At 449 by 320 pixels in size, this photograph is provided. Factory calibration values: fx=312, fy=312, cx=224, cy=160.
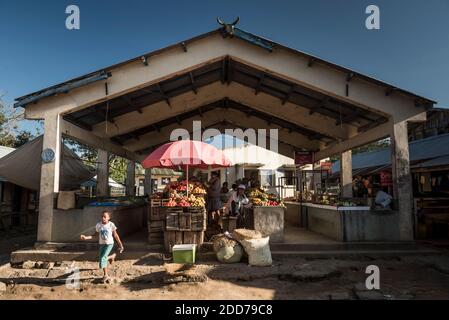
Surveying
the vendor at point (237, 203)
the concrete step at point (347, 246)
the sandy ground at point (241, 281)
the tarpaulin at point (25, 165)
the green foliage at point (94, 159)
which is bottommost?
the sandy ground at point (241, 281)

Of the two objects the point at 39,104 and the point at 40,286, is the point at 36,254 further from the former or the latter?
the point at 39,104

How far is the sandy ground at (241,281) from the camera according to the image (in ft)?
18.8

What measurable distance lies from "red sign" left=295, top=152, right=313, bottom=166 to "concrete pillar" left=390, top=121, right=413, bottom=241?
22.7 ft

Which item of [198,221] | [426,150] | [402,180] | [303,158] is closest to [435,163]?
[426,150]

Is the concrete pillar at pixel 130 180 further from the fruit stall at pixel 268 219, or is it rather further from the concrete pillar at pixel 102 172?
the fruit stall at pixel 268 219

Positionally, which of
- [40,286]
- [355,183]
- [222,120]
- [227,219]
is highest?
[222,120]

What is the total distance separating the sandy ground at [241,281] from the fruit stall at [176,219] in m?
0.65

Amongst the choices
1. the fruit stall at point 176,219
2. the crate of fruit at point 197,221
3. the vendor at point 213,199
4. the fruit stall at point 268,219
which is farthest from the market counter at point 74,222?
the fruit stall at point 268,219

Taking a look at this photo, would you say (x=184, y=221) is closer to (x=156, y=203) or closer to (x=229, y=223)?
(x=156, y=203)

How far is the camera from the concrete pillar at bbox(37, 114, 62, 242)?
8.35 metres

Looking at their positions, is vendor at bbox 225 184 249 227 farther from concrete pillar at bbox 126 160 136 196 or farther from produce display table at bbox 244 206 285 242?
concrete pillar at bbox 126 160 136 196

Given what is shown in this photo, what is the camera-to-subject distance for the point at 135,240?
359 inches
